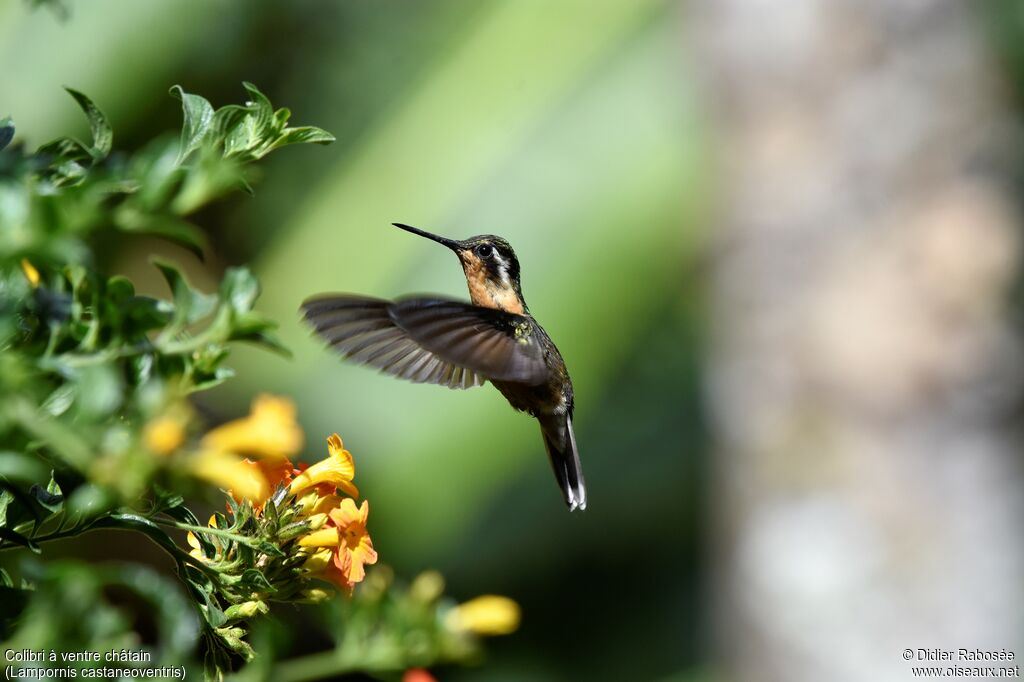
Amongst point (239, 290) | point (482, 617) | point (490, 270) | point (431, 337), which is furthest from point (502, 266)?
point (239, 290)

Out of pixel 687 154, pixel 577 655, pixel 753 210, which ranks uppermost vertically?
pixel 687 154

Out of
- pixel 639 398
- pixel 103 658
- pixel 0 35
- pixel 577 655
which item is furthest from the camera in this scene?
pixel 639 398

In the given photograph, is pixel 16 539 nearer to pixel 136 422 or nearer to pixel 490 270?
pixel 136 422

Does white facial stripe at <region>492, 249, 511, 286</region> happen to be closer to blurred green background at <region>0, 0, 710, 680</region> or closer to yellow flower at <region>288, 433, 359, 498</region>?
yellow flower at <region>288, 433, 359, 498</region>

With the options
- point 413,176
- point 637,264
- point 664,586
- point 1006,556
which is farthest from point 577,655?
point 1006,556

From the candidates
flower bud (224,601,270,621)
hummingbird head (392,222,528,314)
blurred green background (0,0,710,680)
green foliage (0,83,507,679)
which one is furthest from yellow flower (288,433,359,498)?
blurred green background (0,0,710,680)

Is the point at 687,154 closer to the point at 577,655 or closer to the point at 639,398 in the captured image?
the point at 639,398
